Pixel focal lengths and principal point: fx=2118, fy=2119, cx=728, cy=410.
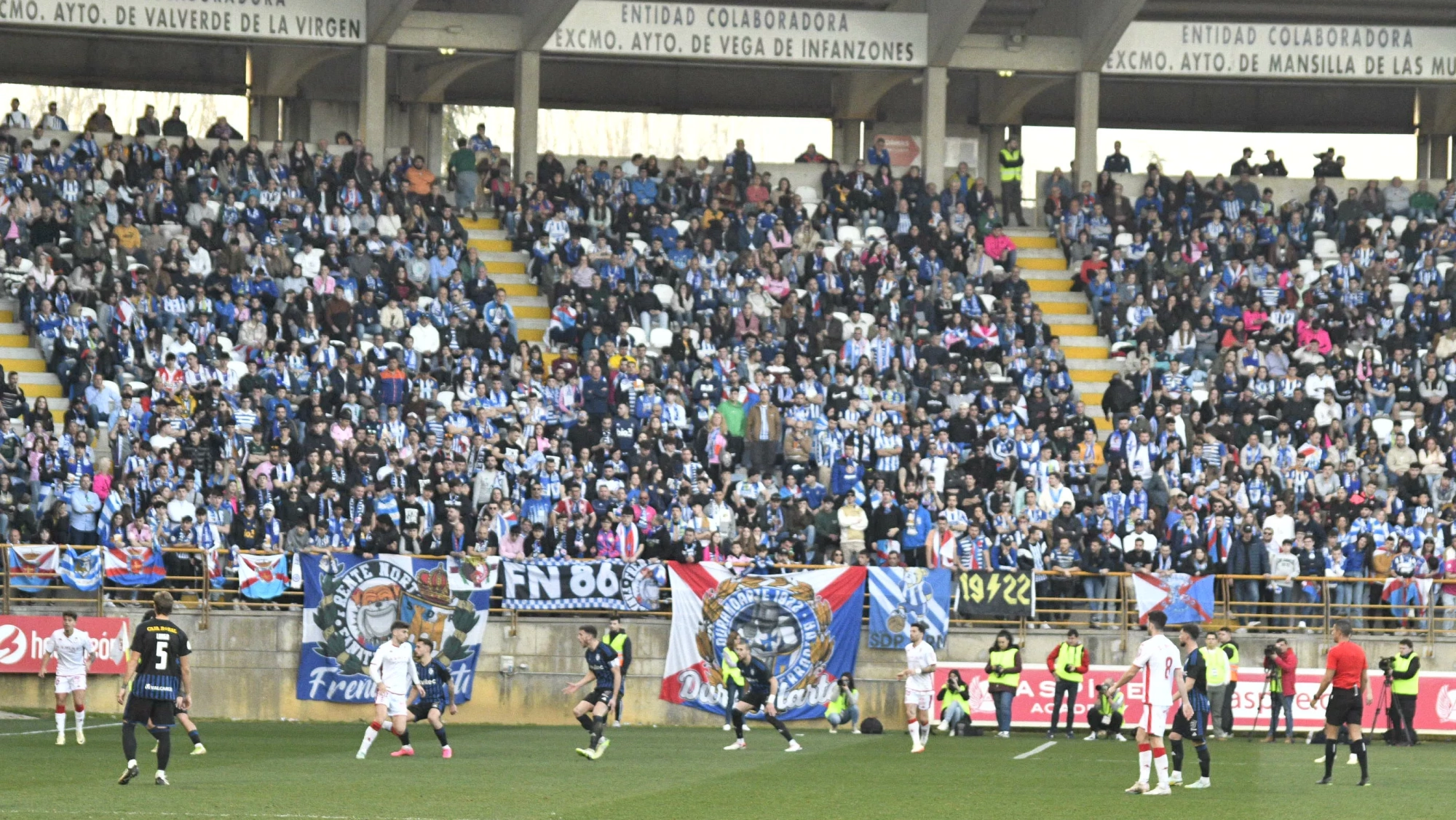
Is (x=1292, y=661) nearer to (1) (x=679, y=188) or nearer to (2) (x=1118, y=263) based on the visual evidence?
(2) (x=1118, y=263)

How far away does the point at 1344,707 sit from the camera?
20.9 meters

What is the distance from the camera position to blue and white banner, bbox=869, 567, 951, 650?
29.1 metres

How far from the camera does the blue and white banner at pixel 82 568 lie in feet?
91.5

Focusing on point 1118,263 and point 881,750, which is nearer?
point 881,750

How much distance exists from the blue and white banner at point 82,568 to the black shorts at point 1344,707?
15.9 m

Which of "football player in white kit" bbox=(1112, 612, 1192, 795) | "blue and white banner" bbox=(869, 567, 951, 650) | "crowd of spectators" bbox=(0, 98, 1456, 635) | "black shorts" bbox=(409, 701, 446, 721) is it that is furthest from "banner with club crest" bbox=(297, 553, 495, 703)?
"football player in white kit" bbox=(1112, 612, 1192, 795)

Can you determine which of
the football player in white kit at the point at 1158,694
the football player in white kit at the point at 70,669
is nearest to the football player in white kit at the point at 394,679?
the football player in white kit at the point at 70,669

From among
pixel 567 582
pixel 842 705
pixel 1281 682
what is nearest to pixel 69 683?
pixel 567 582

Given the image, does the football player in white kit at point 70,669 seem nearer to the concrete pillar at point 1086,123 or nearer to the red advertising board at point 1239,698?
the red advertising board at point 1239,698

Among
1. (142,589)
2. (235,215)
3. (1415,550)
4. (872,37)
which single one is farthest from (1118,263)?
(142,589)

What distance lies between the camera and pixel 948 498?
30531 mm

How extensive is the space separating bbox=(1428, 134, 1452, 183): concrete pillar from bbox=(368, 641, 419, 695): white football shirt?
106 ft

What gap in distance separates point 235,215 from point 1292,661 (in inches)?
729

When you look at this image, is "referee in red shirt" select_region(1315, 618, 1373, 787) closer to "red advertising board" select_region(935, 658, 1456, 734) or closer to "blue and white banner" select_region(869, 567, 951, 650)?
"red advertising board" select_region(935, 658, 1456, 734)
